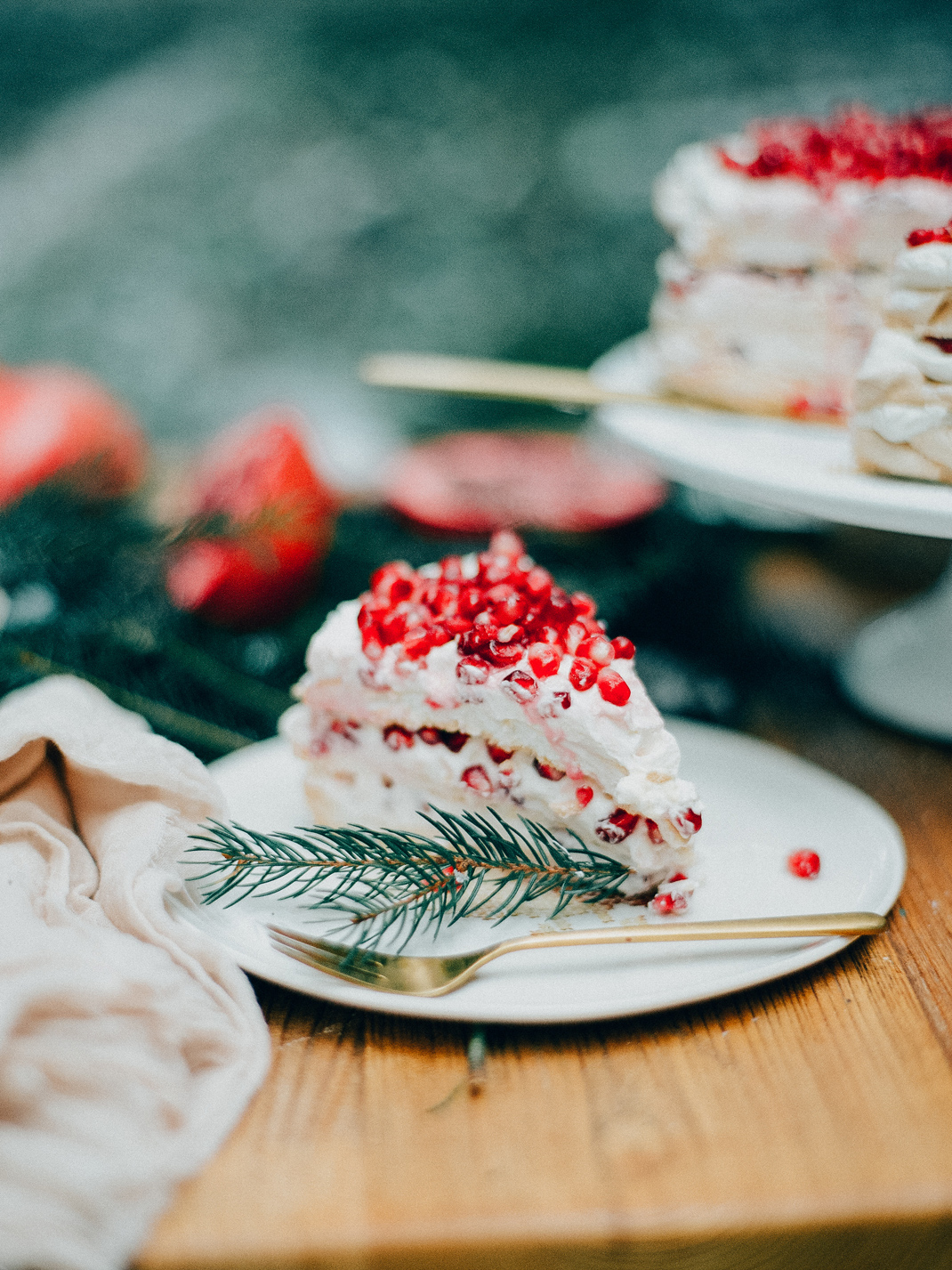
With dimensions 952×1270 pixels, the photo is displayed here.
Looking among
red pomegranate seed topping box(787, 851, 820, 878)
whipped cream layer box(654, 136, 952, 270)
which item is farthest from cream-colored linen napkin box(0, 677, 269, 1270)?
whipped cream layer box(654, 136, 952, 270)

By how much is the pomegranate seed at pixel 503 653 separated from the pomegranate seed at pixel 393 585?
125 mm

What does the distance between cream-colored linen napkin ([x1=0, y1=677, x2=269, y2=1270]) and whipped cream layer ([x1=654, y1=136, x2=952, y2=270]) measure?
0.98 metres

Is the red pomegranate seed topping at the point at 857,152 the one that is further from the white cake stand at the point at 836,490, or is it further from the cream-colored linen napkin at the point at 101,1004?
the cream-colored linen napkin at the point at 101,1004

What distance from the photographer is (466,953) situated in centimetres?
81

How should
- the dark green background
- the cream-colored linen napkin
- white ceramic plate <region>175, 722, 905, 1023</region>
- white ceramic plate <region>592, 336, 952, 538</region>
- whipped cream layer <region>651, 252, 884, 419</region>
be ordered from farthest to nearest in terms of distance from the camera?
1. the dark green background
2. whipped cream layer <region>651, 252, 884, 419</region>
3. white ceramic plate <region>592, 336, 952, 538</region>
4. white ceramic plate <region>175, 722, 905, 1023</region>
5. the cream-colored linen napkin

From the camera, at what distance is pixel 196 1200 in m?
0.66

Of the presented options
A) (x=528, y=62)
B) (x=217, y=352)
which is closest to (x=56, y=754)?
(x=217, y=352)

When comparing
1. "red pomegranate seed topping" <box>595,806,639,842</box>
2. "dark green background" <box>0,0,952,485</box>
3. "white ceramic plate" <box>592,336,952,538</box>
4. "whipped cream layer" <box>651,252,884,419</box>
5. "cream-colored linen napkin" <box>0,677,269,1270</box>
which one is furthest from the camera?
"dark green background" <box>0,0,952,485</box>

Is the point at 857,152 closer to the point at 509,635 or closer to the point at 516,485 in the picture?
the point at 516,485

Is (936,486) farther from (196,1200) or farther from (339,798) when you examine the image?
(196,1200)

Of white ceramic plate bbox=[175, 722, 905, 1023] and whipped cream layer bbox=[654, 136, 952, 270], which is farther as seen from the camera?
whipped cream layer bbox=[654, 136, 952, 270]

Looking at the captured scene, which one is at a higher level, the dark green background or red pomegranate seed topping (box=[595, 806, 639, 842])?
the dark green background

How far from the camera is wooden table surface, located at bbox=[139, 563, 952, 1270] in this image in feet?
2.11

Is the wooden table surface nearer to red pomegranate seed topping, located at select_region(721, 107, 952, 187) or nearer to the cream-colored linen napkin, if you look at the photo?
the cream-colored linen napkin
